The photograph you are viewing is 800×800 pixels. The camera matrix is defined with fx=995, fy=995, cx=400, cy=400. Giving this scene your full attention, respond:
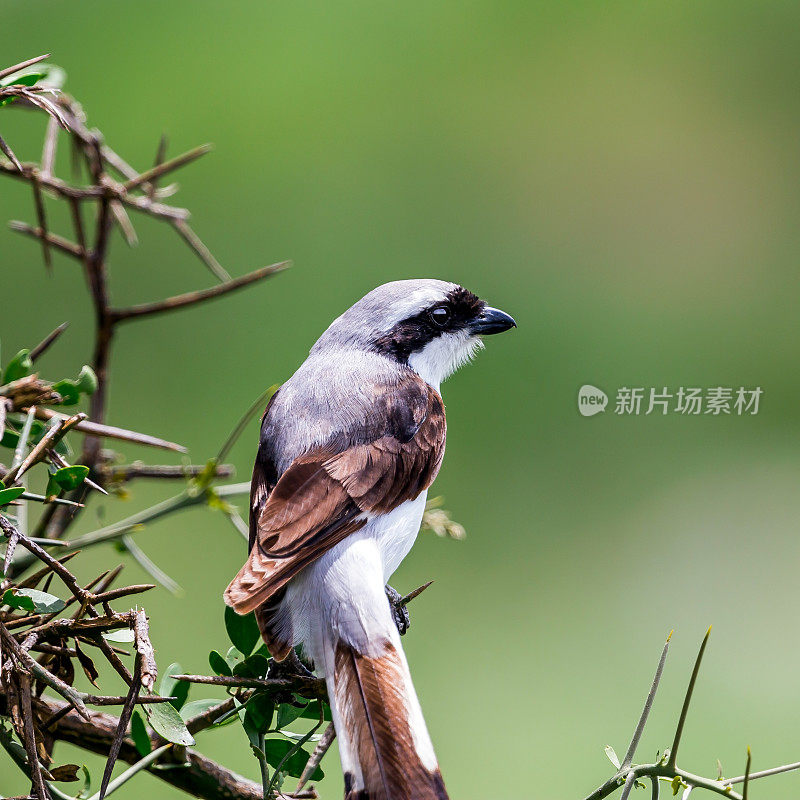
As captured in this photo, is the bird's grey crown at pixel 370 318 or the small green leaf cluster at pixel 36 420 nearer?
the small green leaf cluster at pixel 36 420

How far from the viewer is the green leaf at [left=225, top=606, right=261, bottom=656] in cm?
137

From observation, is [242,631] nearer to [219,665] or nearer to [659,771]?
[219,665]

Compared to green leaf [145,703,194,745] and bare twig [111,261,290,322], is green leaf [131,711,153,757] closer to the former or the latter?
green leaf [145,703,194,745]

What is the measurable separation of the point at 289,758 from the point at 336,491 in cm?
60

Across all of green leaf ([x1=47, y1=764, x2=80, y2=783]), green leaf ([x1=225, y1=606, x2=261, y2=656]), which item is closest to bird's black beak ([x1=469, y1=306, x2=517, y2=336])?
green leaf ([x1=225, y1=606, x2=261, y2=656])

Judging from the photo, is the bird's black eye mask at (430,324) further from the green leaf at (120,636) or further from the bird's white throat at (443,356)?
the green leaf at (120,636)

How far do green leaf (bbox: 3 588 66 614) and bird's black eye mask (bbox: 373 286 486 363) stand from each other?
113 centimetres

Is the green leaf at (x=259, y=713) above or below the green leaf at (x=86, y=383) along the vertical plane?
below

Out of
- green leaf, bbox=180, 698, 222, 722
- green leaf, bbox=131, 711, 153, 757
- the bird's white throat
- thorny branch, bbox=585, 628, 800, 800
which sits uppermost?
the bird's white throat

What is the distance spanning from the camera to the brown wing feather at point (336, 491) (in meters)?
1.48

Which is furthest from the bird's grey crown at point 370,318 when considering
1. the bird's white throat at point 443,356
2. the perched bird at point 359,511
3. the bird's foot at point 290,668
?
the bird's foot at point 290,668

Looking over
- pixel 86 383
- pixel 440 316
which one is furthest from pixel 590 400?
pixel 86 383

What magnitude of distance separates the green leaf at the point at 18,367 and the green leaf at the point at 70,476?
219 millimetres

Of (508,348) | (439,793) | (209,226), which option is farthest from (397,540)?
(209,226)
